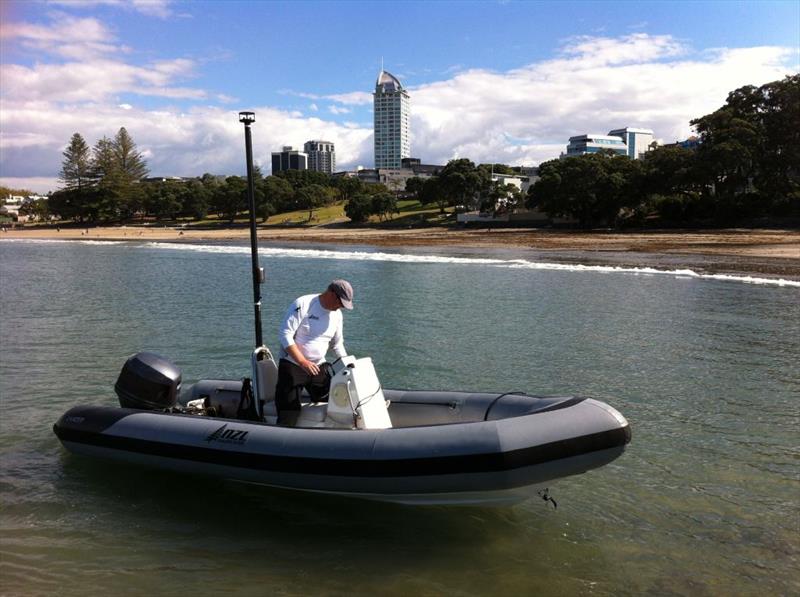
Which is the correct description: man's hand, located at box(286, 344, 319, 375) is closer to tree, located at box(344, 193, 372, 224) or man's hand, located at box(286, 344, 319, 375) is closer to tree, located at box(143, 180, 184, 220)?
tree, located at box(344, 193, 372, 224)

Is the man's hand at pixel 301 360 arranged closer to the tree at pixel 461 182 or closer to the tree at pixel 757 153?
the tree at pixel 757 153

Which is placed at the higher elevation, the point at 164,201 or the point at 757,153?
the point at 757,153

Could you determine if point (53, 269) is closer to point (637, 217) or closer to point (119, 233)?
point (637, 217)

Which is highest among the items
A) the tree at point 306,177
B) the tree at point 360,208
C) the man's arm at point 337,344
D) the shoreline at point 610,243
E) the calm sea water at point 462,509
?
the tree at point 306,177

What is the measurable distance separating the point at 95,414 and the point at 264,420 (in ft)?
6.06

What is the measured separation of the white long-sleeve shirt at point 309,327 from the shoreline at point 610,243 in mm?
27677

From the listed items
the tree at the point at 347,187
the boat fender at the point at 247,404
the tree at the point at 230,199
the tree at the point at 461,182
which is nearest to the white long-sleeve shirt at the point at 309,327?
the boat fender at the point at 247,404

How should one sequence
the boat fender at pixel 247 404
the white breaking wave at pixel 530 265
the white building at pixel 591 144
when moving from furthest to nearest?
the white building at pixel 591 144 < the white breaking wave at pixel 530 265 < the boat fender at pixel 247 404

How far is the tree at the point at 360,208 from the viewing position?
89.2 m

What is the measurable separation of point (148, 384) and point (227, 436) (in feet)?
4.86

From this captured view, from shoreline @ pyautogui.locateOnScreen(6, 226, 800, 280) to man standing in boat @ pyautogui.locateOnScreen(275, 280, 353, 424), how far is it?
27.6m

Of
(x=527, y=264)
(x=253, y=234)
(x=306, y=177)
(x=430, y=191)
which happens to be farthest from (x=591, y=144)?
(x=253, y=234)

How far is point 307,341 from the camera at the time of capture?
607 centimetres

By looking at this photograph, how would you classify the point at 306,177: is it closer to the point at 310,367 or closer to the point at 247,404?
the point at 247,404
